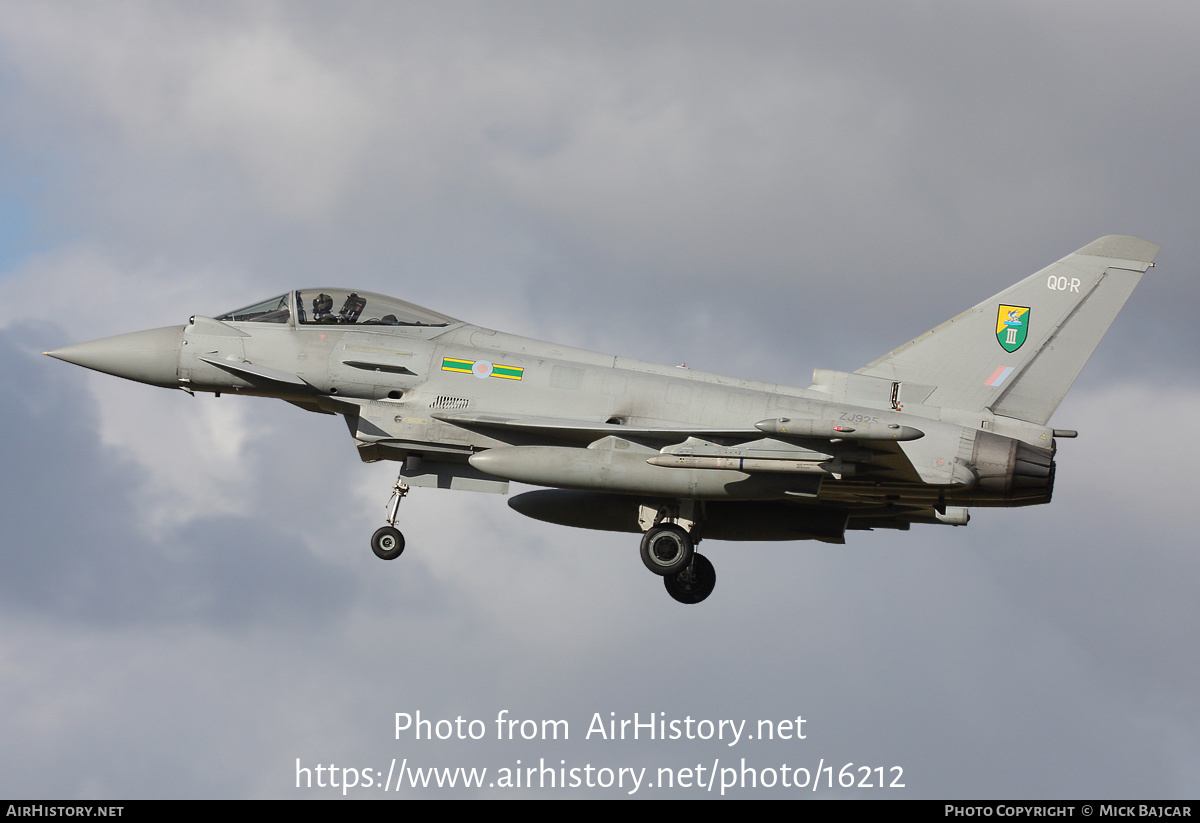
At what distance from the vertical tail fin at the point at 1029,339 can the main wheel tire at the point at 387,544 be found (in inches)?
290

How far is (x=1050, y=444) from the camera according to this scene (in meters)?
16.9

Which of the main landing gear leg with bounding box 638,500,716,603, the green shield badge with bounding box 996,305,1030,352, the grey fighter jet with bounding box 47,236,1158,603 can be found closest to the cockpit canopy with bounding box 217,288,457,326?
the grey fighter jet with bounding box 47,236,1158,603

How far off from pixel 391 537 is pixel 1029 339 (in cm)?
979

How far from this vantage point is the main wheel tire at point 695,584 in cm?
1912

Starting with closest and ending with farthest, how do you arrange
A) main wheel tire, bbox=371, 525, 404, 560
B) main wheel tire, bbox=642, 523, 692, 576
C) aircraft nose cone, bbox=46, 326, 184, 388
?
main wheel tire, bbox=642, 523, 692, 576 → main wheel tire, bbox=371, 525, 404, 560 → aircraft nose cone, bbox=46, 326, 184, 388

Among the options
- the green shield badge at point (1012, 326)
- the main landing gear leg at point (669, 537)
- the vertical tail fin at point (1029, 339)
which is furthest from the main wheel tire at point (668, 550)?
the green shield badge at point (1012, 326)

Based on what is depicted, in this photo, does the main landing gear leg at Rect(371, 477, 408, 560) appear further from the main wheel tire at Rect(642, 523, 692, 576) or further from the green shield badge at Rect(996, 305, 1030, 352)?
the green shield badge at Rect(996, 305, 1030, 352)

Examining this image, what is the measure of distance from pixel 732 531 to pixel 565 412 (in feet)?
12.4

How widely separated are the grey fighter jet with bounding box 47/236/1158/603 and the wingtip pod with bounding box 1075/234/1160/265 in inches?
1.1

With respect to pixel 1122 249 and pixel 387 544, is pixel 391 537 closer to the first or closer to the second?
pixel 387 544

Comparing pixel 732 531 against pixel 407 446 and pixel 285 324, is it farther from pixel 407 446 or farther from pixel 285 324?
pixel 285 324

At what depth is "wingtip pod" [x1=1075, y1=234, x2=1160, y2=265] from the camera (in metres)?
17.9

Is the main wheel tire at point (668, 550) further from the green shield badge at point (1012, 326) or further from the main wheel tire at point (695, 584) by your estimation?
the green shield badge at point (1012, 326)

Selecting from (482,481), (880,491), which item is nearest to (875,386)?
(880,491)
